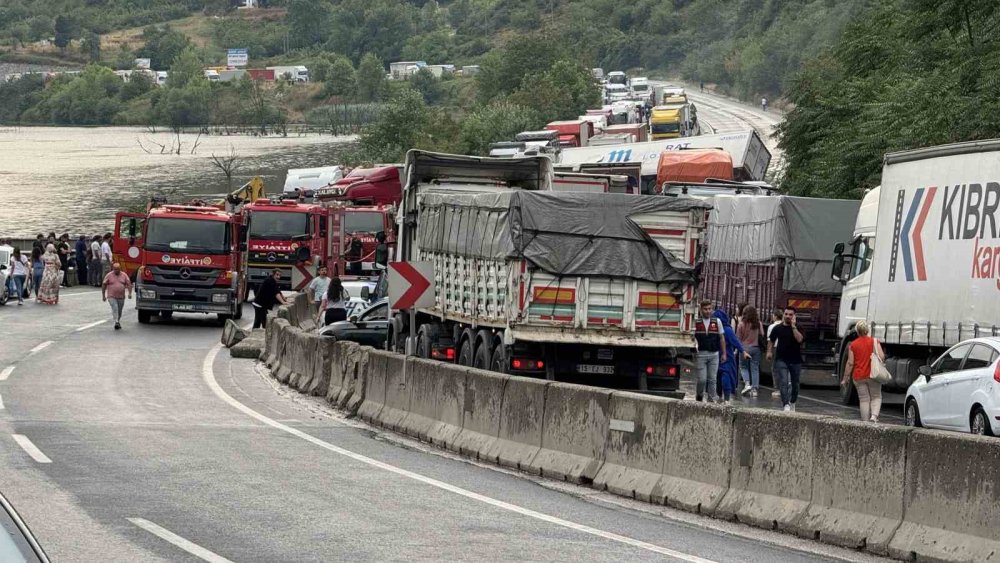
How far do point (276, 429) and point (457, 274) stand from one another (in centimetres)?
570

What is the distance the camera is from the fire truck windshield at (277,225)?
4644cm

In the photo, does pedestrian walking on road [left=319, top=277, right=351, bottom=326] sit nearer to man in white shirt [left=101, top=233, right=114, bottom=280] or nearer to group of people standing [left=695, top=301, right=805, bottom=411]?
group of people standing [left=695, top=301, right=805, bottom=411]

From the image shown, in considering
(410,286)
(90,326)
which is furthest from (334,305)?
(90,326)

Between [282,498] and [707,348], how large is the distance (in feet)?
37.8

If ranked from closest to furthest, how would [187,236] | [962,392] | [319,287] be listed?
[962,392] → [319,287] → [187,236]

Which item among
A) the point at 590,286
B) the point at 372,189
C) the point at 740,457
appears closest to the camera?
the point at 740,457

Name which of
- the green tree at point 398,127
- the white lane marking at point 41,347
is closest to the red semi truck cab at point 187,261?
the white lane marking at point 41,347

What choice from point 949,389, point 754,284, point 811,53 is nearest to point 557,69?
point 811,53

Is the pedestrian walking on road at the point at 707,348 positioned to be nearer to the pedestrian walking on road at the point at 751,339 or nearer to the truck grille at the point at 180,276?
the pedestrian walking on road at the point at 751,339

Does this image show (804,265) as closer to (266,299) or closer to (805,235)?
(805,235)

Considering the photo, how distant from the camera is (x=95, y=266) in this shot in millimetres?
54125

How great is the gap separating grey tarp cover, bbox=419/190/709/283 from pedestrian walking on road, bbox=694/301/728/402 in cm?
189

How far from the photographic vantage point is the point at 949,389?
1844 cm

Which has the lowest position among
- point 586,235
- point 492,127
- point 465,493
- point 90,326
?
point 465,493
